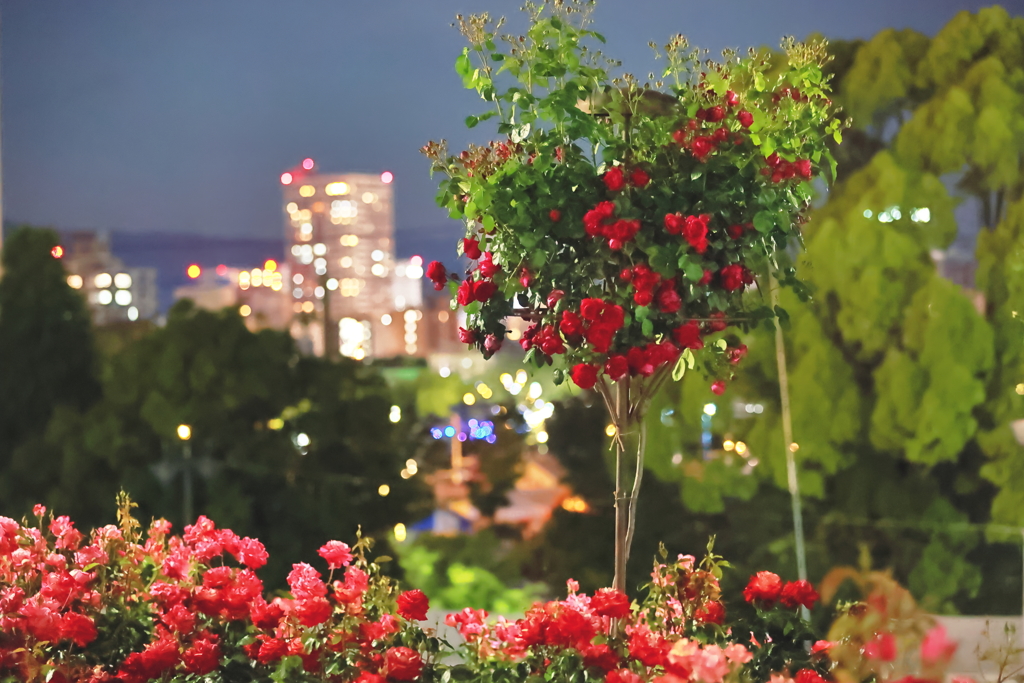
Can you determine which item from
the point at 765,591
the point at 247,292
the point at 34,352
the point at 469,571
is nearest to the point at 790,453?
the point at 469,571

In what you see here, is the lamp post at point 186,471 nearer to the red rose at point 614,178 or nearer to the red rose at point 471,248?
the red rose at point 471,248

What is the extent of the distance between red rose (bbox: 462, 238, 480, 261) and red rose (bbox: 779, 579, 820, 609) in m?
0.74

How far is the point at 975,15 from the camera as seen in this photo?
379 centimetres

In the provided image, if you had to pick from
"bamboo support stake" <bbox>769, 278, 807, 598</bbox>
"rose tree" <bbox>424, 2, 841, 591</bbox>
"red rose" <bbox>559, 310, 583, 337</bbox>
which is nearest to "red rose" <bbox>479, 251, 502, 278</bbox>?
"rose tree" <bbox>424, 2, 841, 591</bbox>

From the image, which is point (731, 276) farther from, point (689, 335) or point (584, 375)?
point (584, 375)

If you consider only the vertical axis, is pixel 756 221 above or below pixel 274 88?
below

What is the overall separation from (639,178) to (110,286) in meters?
3.82

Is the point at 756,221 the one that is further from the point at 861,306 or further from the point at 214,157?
the point at 214,157

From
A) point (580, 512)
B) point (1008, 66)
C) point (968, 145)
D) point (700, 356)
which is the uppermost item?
point (1008, 66)

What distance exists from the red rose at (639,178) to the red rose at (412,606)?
69cm

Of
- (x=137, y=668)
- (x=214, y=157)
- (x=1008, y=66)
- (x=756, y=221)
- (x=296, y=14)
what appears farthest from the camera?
(x=214, y=157)

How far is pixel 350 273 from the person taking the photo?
420 cm

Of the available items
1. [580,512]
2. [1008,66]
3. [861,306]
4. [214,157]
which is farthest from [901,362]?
[214,157]

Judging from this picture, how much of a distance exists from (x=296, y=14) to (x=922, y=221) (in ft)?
9.46
